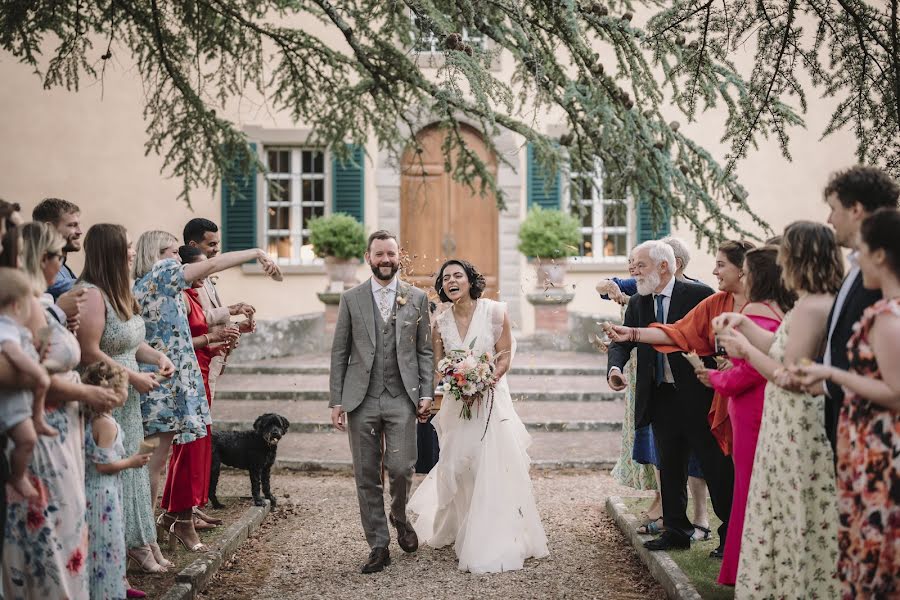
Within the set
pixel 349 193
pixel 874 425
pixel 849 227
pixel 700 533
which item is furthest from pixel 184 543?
pixel 349 193

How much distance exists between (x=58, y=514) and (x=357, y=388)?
92.6 inches

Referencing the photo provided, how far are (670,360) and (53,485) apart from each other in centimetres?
371

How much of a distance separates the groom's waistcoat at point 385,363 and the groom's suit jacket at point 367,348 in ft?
0.11

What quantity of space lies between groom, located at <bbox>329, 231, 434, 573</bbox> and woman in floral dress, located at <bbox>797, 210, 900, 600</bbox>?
9.72 ft

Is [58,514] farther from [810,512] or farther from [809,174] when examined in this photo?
[809,174]

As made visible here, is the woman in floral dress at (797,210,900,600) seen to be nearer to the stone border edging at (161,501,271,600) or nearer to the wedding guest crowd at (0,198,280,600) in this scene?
the wedding guest crowd at (0,198,280,600)

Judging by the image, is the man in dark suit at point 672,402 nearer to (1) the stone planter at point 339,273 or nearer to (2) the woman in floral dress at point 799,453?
(2) the woman in floral dress at point 799,453

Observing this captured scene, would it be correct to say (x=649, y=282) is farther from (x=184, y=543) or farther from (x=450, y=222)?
(x=450, y=222)

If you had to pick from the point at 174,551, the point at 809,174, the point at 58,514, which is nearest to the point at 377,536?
the point at 174,551

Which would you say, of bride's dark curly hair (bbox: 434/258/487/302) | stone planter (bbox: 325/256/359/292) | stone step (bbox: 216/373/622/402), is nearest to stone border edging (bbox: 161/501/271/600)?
bride's dark curly hair (bbox: 434/258/487/302)

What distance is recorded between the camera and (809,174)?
15383 mm

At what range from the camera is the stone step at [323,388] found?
11.4 metres

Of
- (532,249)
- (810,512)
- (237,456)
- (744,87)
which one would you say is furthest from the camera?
(532,249)

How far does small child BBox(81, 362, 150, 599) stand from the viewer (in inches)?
166
